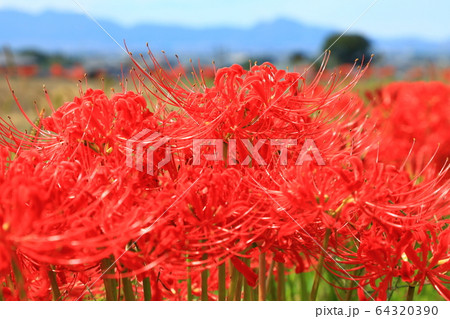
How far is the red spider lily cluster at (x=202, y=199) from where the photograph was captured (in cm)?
91

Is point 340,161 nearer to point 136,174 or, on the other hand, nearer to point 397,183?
point 397,183

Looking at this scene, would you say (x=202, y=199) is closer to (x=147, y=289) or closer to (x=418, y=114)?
(x=147, y=289)

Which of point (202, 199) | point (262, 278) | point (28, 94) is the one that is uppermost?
point (202, 199)

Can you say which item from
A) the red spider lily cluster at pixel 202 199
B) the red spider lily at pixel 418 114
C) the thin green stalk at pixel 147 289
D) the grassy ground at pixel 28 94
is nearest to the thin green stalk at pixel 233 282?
the red spider lily cluster at pixel 202 199

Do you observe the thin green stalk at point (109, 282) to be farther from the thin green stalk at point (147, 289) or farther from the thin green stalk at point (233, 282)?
the thin green stalk at point (233, 282)

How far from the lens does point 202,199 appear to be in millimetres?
1036

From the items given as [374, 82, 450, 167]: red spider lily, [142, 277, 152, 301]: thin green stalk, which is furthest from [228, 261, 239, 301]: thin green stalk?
[374, 82, 450, 167]: red spider lily

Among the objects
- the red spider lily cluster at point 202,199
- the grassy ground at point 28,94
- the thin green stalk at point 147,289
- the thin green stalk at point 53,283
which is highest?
the red spider lily cluster at point 202,199

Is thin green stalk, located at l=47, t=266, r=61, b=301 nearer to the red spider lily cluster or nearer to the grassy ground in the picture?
the red spider lily cluster

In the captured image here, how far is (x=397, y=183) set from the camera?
1.22 metres

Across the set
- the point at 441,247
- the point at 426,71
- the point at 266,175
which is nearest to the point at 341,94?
the point at 266,175

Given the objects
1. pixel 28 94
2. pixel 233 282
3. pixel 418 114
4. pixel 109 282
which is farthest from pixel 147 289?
pixel 28 94

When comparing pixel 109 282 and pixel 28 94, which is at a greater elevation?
pixel 109 282

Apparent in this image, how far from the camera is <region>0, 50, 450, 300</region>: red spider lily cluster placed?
2.98ft
